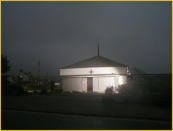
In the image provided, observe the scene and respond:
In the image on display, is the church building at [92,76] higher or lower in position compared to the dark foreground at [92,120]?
higher

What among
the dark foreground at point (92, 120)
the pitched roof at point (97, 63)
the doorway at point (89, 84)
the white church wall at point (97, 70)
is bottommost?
the dark foreground at point (92, 120)

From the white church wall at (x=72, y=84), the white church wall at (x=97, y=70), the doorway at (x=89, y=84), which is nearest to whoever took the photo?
the white church wall at (x=97, y=70)

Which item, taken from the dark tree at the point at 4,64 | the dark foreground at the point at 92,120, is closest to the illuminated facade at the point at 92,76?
the dark tree at the point at 4,64

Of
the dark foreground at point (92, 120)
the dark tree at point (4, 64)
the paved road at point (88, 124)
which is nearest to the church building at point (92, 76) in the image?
the dark tree at point (4, 64)

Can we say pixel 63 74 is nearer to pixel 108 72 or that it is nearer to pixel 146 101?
pixel 108 72

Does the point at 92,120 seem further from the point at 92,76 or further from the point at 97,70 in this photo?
the point at 97,70

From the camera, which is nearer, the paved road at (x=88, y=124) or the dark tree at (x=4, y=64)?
the paved road at (x=88, y=124)

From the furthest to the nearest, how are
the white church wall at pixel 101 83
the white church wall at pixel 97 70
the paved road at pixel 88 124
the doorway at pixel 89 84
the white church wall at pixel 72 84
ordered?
1. the white church wall at pixel 72 84
2. the doorway at pixel 89 84
3. the white church wall at pixel 97 70
4. the white church wall at pixel 101 83
5. the paved road at pixel 88 124

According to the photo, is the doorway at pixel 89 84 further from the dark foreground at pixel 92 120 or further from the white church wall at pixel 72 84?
the dark foreground at pixel 92 120

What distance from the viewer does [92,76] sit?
20156mm

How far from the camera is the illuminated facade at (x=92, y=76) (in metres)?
19.9

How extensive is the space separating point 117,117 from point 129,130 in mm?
2246

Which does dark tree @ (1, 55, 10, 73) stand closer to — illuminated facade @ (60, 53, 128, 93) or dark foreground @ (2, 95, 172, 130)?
illuminated facade @ (60, 53, 128, 93)

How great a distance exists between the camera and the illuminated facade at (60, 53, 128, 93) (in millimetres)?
19875
